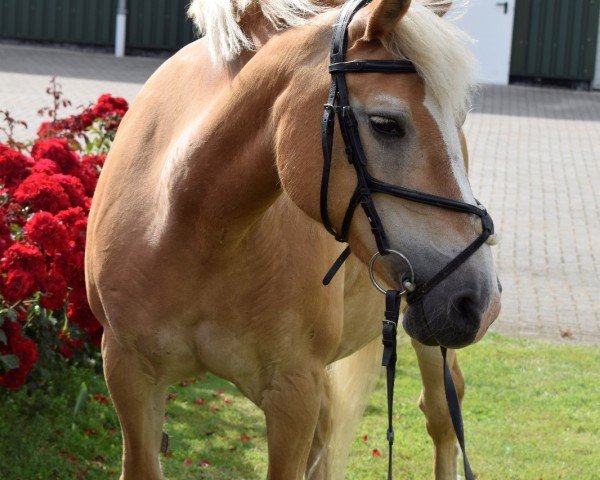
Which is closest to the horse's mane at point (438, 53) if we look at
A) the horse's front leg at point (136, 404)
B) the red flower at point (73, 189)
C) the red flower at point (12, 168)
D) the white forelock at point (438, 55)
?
the white forelock at point (438, 55)

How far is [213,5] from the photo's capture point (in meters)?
2.85

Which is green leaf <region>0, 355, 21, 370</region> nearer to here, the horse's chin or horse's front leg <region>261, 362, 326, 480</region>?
horse's front leg <region>261, 362, 326, 480</region>

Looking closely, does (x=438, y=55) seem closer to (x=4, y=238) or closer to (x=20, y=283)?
(x=20, y=283)

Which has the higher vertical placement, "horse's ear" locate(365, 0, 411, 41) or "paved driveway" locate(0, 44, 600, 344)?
"horse's ear" locate(365, 0, 411, 41)

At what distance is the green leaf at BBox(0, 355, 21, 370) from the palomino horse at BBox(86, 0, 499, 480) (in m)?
1.04

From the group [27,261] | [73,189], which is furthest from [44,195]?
[27,261]

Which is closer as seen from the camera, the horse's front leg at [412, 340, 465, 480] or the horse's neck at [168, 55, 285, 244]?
the horse's neck at [168, 55, 285, 244]

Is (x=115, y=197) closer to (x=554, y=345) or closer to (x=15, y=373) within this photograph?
(x=15, y=373)

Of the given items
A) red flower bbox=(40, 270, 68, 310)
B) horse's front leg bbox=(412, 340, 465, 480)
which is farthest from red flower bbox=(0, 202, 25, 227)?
horse's front leg bbox=(412, 340, 465, 480)

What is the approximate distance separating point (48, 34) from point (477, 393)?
49.6 feet

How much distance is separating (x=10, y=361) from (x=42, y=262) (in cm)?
42

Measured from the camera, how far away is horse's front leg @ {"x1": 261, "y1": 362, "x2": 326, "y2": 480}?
10.0 ft

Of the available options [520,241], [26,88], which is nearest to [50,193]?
[520,241]

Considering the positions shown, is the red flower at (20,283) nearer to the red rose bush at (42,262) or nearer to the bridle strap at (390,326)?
the red rose bush at (42,262)
